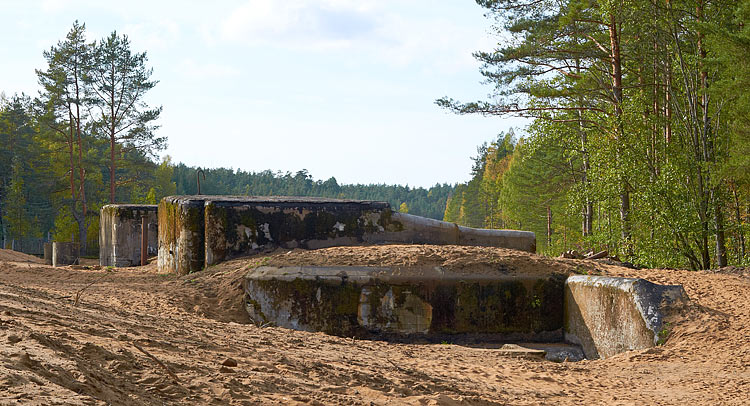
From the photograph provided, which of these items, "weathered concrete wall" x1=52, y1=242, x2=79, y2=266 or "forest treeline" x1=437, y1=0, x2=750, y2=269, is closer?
"forest treeline" x1=437, y1=0, x2=750, y2=269

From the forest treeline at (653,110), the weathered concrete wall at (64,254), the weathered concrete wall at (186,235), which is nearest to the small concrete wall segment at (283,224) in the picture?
the weathered concrete wall at (186,235)

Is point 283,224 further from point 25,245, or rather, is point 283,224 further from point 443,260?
point 25,245

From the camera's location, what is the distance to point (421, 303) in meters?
8.82

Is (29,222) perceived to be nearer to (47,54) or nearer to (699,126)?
(47,54)

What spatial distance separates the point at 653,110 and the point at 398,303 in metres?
13.0

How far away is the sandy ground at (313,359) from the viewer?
328 centimetres

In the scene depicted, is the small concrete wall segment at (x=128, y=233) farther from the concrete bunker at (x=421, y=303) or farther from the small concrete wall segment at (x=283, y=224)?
the concrete bunker at (x=421, y=303)

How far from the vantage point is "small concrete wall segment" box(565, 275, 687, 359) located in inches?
292

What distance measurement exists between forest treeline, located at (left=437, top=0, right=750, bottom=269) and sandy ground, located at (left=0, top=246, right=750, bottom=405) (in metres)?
4.20

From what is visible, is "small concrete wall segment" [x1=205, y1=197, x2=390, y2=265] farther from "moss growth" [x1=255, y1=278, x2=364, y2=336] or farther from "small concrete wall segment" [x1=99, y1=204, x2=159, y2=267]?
"small concrete wall segment" [x1=99, y1=204, x2=159, y2=267]

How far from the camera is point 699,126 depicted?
46.9 feet

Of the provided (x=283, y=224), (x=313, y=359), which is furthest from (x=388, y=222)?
(x=313, y=359)

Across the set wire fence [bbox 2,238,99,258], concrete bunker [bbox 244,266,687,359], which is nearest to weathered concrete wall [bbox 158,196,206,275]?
concrete bunker [bbox 244,266,687,359]

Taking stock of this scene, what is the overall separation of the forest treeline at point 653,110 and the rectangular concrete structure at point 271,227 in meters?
5.37
